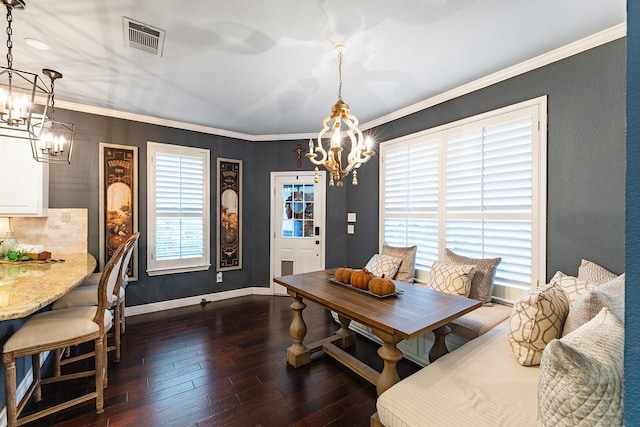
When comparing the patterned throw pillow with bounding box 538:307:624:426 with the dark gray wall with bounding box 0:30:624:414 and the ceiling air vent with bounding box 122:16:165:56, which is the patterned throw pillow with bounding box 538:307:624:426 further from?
the ceiling air vent with bounding box 122:16:165:56

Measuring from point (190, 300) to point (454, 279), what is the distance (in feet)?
11.7

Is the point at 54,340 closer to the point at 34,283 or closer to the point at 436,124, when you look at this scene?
the point at 34,283

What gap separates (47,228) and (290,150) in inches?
128

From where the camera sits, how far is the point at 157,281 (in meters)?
3.90

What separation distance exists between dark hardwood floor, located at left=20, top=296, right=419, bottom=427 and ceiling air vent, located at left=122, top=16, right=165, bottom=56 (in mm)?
2686

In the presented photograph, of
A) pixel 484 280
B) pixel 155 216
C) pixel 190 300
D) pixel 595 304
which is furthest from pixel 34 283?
pixel 484 280

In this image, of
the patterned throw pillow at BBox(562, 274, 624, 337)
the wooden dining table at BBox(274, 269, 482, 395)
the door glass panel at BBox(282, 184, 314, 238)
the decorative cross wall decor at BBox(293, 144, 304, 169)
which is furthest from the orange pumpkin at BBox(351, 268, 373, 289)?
the decorative cross wall decor at BBox(293, 144, 304, 169)

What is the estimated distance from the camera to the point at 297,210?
469 cm

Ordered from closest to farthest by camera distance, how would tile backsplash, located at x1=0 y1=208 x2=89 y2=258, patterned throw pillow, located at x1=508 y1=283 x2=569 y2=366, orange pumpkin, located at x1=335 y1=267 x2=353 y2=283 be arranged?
patterned throw pillow, located at x1=508 y1=283 x2=569 y2=366 → orange pumpkin, located at x1=335 y1=267 x2=353 y2=283 → tile backsplash, located at x1=0 y1=208 x2=89 y2=258

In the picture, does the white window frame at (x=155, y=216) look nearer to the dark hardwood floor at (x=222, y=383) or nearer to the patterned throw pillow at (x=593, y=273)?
the dark hardwood floor at (x=222, y=383)

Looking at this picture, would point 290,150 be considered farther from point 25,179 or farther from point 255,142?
point 25,179

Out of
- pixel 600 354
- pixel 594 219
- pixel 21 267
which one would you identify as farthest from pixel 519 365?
pixel 21 267

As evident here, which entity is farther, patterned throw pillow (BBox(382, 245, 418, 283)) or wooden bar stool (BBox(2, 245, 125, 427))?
patterned throw pillow (BBox(382, 245, 418, 283))

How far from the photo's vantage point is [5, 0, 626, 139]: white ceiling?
71.7 inches
